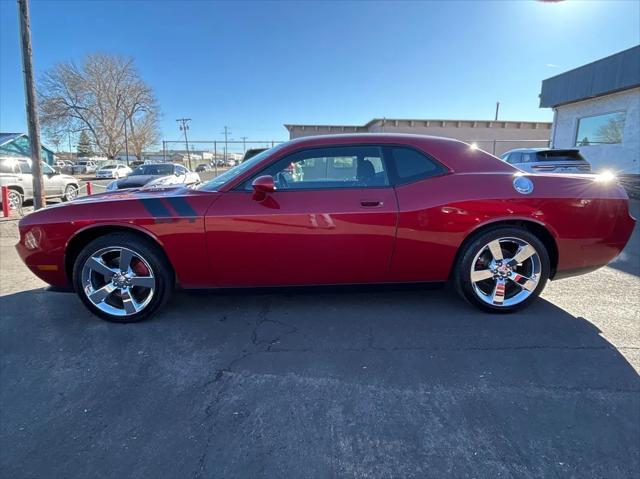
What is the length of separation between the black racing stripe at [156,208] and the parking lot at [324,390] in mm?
804

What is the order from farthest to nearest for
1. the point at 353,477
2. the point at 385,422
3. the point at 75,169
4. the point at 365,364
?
the point at 75,169
the point at 365,364
the point at 385,422
the point at 353,477

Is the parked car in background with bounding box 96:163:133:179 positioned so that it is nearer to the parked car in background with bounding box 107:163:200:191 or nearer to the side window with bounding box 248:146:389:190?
the parked car in background with bounding box 107:163:200:191

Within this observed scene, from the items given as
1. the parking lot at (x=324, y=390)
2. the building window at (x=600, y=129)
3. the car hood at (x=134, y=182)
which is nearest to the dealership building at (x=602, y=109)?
the building window at (x=600, y=129)

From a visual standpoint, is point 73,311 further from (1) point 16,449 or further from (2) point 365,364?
(2) point 365,364

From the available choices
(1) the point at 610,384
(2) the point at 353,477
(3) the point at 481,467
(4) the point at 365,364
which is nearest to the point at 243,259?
(4) the point at 365,364

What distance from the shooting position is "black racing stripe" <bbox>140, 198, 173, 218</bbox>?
2939mm

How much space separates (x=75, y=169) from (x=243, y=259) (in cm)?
5083

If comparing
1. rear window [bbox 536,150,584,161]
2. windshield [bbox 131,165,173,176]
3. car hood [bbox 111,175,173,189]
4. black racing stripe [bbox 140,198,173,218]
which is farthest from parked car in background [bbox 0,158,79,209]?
rear window [bbox 536,150,584,161]

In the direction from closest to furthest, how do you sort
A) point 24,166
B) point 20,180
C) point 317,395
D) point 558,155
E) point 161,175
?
point 317,395 < point 558,155 < point 20,180 < point 24,166 < point 161,175

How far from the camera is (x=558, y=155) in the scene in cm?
967

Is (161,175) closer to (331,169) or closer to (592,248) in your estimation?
(331,169)

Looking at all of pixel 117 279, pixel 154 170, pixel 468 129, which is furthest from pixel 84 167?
pixel 117 279

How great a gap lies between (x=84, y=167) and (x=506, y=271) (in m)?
52.9

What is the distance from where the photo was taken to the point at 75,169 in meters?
43.7
